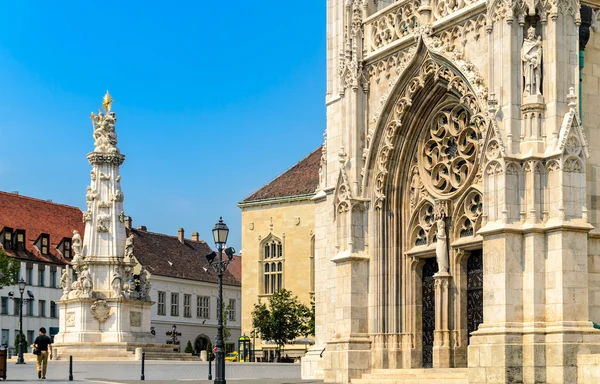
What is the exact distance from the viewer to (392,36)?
88.3 ft

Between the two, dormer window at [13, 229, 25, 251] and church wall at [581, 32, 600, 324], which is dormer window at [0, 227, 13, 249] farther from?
church wall at [581, 32, 600, 324]

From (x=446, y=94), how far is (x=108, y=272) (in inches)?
1156

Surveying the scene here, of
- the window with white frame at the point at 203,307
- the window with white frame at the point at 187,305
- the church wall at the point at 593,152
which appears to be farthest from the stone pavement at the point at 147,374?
the window with white frame at the point at 203,307

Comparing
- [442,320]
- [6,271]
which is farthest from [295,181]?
[442,320]

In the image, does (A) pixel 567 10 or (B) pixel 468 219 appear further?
(B) pixel 468 219

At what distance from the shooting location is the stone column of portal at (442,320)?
25328mm

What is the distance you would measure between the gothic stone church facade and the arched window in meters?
38.5

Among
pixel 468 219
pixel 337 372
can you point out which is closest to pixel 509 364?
pixel 468 219

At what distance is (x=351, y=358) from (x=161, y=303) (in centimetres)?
6367

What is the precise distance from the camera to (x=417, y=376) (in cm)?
2488

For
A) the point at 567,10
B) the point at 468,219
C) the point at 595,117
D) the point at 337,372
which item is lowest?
the point at 337,372

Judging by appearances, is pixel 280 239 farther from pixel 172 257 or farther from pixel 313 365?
pixel 313 365

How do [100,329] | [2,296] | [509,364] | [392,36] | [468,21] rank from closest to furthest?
1. [509,364]
2. [468,21]
3. [392,36]
4. [100,329]
5. [2,296]

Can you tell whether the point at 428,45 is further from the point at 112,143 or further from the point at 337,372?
the point at 112,143
